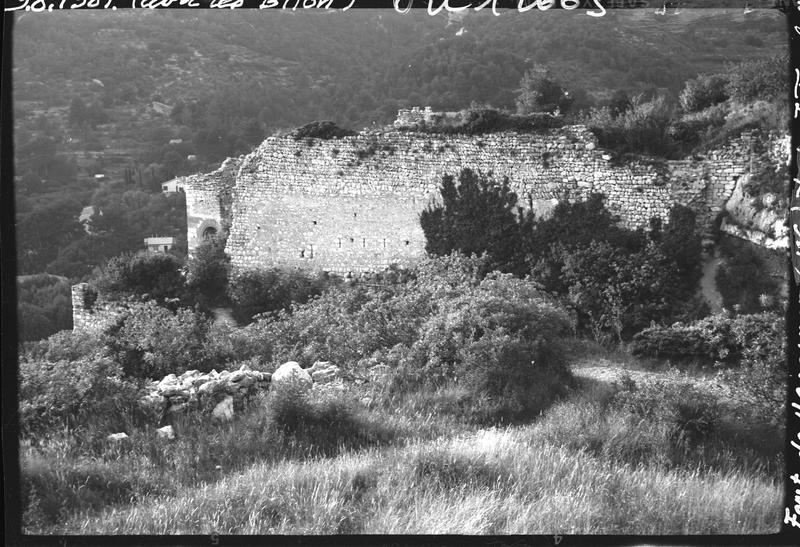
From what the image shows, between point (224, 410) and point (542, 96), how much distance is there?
15.0m

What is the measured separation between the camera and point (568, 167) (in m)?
13.2

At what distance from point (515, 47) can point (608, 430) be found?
31.6 meters

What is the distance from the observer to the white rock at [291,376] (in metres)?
7.24

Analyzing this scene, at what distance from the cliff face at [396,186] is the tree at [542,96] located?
5720 millimetres

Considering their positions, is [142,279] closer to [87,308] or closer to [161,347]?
[87,308]

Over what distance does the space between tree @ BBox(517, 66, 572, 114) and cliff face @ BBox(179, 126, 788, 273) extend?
5.72m

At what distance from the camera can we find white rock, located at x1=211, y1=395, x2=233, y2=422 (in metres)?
6.97

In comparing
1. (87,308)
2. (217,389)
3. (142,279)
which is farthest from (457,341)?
(87,308)

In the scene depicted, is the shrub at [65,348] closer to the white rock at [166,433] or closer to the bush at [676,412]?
the white rock at [166,433]

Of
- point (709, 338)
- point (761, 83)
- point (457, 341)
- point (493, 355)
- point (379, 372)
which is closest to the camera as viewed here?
point (493, 355)

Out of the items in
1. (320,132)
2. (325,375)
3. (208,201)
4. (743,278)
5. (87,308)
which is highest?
(320,132)

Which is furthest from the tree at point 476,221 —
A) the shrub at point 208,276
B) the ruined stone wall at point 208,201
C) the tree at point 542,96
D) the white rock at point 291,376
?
the ruined stone wall at point 208,201

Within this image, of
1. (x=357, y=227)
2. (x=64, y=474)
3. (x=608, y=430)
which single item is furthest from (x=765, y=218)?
(x=64, y=474)

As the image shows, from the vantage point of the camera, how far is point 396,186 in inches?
571
